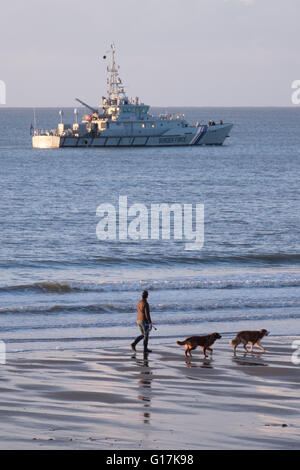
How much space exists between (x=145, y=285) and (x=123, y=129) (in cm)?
7431

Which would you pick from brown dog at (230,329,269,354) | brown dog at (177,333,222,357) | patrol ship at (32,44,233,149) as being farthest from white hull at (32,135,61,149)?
brown dog at (177,333,222,357)

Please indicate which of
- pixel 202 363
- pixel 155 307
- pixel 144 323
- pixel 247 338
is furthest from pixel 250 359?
pixel 155 307

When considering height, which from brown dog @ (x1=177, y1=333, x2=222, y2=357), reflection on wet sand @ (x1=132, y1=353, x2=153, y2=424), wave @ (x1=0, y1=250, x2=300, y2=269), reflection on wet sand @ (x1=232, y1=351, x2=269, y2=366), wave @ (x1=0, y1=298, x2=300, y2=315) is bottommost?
reflection on wet sand @ (x1=232, y1=351, x2=269, y2=366)

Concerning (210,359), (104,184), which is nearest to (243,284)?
(210,359)

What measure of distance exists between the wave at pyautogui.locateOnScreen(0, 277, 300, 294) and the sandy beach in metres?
7.49

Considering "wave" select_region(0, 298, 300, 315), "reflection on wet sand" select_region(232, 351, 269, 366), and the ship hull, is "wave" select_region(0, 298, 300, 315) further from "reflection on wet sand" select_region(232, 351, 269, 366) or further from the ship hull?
the ship hull

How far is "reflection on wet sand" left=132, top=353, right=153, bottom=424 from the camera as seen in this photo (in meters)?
12.0

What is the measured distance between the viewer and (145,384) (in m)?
13.9

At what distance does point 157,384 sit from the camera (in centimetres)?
1388

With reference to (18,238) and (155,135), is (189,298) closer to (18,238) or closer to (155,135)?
(18,238)

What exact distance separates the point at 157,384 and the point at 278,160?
245 ft

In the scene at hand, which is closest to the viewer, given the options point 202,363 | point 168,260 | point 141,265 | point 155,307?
point 202,363

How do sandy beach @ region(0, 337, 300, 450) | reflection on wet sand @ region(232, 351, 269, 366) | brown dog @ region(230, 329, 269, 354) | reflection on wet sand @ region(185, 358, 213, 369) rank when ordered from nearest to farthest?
sandy beach @ region(0, 337, 300, 450) < reflection on wet sand @ region(185, 358, 213, 369) < reflection on wet sand @ region(232, 351, 269, 366) < brown dog @ region(230, 329, 269, 354)

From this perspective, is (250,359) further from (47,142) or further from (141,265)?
(47,142)
